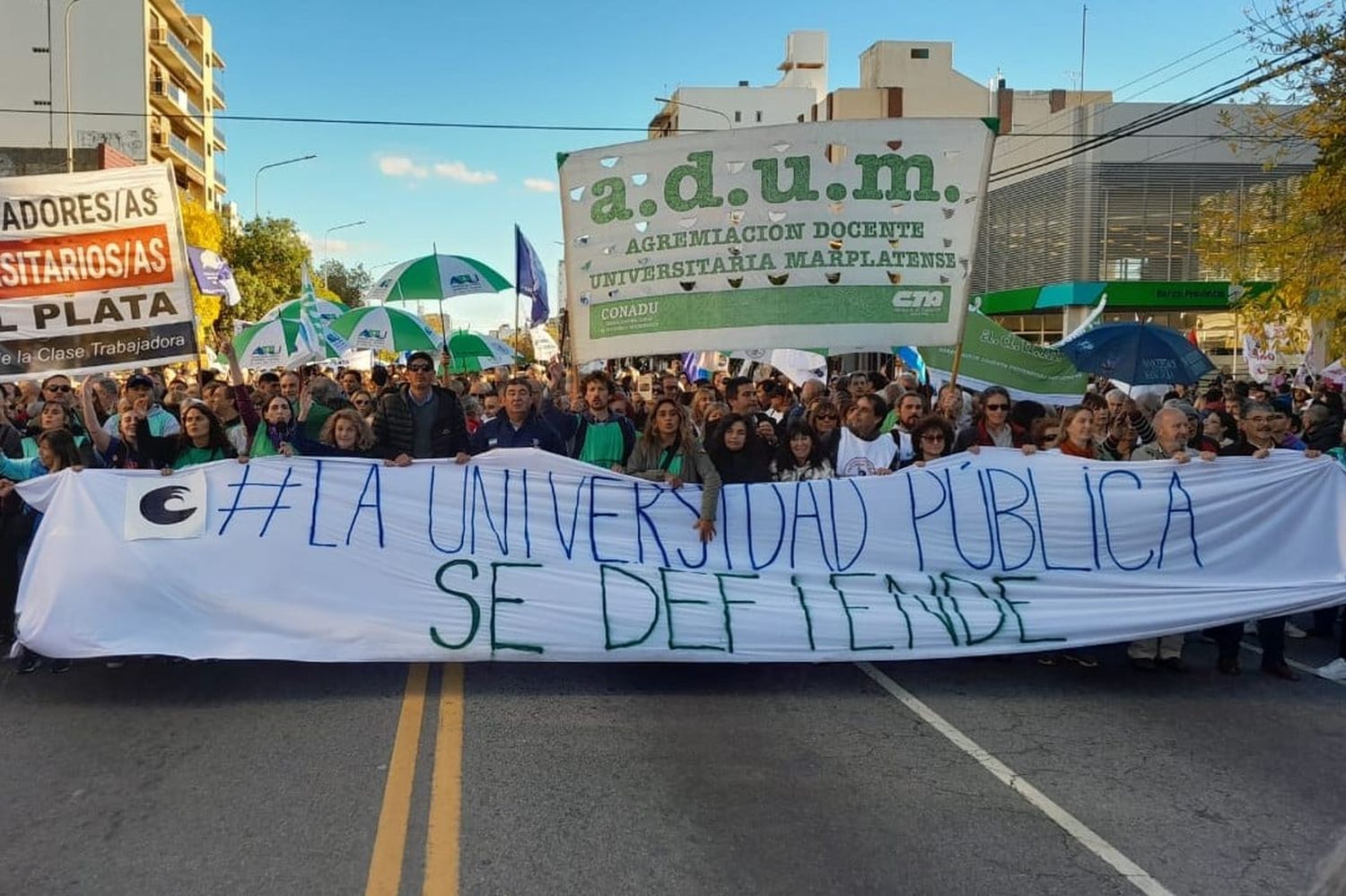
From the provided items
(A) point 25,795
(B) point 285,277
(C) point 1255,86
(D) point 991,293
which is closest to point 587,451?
(A) point 25,795

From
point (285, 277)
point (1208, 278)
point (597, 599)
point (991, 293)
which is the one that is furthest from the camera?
point (285, 277)

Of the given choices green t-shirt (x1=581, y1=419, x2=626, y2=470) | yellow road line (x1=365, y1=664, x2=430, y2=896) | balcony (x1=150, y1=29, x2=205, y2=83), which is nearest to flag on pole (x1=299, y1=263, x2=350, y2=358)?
green t-shirt (x1=581, y1=419, x2=626, y2=470)

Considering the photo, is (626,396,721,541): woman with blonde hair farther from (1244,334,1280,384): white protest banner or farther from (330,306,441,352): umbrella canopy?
(1244,334,1280,384): white protest banner

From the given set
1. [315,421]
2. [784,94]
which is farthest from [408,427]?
[784,94]

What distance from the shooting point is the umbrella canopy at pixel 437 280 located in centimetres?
1227

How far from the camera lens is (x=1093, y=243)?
3394 cm

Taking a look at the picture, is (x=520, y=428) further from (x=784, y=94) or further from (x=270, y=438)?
(x=784, y=94)

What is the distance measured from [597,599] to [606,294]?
2422 millimetres

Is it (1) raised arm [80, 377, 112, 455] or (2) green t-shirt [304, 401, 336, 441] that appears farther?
(2) green t-shirt [304, 401, 336, 441]

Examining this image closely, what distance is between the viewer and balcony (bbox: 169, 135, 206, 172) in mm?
63562

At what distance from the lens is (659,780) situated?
448 cm

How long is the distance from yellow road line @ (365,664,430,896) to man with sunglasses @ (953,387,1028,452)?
387 centimetres

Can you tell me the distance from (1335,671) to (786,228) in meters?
4.30

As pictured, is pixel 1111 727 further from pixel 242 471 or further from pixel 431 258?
pixel 431 258
